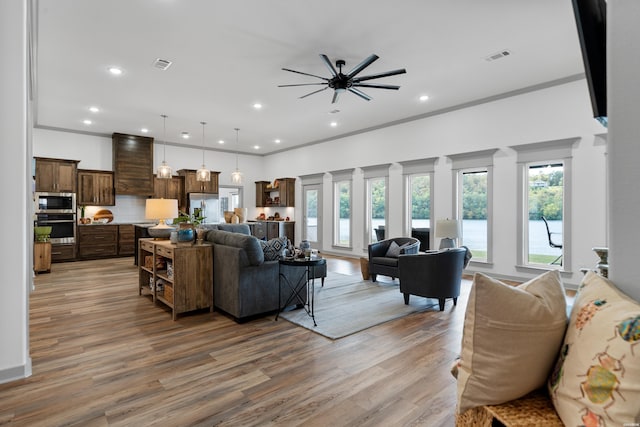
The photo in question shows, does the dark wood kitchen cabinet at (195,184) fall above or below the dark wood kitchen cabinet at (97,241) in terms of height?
above

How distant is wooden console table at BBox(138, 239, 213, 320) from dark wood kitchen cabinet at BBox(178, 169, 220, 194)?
560 cm

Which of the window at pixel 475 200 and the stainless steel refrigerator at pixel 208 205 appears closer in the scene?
the window at pixel 475 200

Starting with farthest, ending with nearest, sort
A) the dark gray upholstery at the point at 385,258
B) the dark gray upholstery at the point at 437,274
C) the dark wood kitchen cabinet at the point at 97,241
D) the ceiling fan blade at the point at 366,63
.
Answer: the dark wood kitchen cabinet at the point at 97,241 < the dark gray upholstery at the point at 385,258 < the dark gray upholstery at the point at 437,274 < the ceiling fan blade at the point at 366,63

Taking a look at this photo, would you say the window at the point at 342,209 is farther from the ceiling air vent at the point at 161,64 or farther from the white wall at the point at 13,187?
the white wall at the point at 13,187

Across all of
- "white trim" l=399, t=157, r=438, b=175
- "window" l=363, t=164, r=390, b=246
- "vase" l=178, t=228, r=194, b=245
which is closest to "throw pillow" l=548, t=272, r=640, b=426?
"vase" l=178, t=228, r=194, b=245

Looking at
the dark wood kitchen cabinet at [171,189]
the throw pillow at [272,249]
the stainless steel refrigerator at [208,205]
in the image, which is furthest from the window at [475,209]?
the dark wood kitchen cabinet at [171,189]

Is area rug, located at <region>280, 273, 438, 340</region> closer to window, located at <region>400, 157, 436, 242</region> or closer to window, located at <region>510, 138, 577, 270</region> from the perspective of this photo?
window, located at <region>400, 157, 436, 242</region>

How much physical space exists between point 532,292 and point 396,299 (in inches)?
131

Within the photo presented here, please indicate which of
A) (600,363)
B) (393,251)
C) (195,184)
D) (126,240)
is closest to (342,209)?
(393,251)

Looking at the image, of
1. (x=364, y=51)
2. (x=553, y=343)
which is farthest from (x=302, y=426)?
(x=364, y=51)

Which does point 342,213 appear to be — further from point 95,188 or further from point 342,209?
point 95,188

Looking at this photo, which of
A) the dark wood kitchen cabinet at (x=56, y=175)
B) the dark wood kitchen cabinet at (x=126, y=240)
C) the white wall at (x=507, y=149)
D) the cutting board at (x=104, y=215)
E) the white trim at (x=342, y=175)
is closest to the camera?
the white wall at (x=507, y=149)

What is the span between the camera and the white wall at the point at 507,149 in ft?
16.1

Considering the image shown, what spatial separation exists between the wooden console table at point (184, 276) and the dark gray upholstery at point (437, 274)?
2550mm
